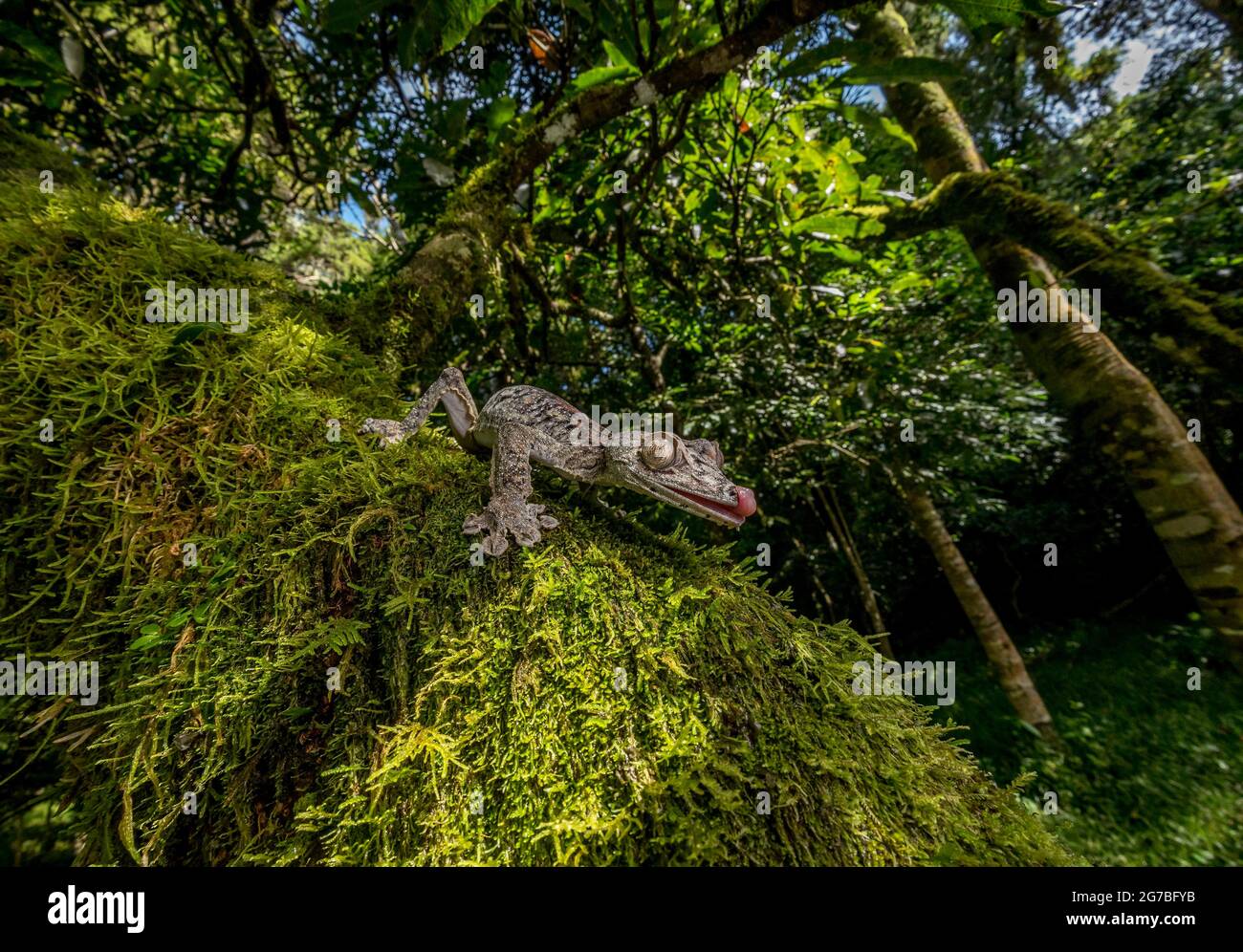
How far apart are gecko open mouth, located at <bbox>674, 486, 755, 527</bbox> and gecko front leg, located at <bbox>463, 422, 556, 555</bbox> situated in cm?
70

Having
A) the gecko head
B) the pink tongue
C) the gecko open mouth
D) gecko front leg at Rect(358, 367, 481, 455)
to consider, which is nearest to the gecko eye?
the gecko head

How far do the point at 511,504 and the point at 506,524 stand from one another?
0.10 m

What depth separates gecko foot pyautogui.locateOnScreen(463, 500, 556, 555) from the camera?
1.83m

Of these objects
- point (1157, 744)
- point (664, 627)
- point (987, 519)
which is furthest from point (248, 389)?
point (987, 519)

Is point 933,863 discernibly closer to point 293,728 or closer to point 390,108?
point 293,728

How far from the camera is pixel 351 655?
1.59 metres

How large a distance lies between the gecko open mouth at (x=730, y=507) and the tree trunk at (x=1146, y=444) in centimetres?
248

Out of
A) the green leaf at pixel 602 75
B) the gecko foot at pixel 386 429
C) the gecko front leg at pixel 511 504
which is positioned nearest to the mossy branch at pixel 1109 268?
the green leaf at pixel 602 75

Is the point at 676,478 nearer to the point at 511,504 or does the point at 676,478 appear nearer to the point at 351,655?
the point at 511,504

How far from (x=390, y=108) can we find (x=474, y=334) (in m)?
2.43

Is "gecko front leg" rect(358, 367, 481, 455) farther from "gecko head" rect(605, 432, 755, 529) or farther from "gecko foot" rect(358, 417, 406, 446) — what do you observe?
"gecko head" rect(605, 432, 755, 529)

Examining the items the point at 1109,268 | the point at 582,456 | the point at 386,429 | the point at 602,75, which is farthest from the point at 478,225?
the point at 1109,268

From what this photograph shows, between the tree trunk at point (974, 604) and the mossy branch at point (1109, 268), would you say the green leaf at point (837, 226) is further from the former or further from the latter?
the tree trunk at point (974, 604)

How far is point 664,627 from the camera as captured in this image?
1575mm
